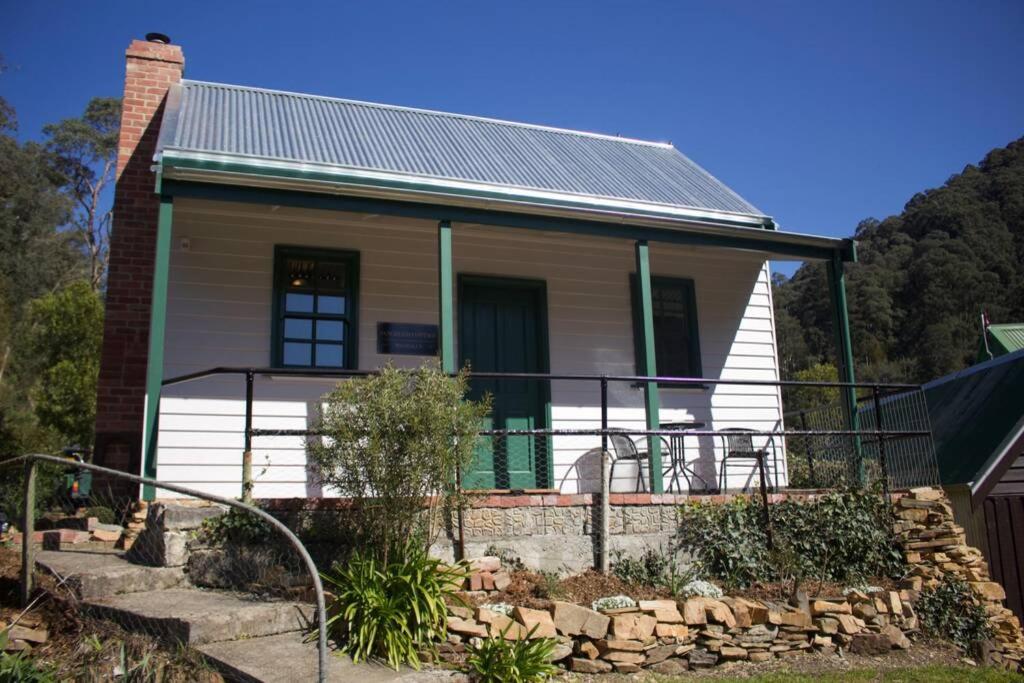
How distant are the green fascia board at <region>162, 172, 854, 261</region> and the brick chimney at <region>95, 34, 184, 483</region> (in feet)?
6.01

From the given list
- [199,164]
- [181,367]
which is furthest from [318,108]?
[181,367]

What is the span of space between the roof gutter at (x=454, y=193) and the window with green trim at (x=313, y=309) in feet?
3.15

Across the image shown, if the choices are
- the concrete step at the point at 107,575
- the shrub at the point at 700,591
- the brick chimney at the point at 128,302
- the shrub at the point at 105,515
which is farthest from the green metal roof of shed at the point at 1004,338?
the concrete step at the point at 107,575

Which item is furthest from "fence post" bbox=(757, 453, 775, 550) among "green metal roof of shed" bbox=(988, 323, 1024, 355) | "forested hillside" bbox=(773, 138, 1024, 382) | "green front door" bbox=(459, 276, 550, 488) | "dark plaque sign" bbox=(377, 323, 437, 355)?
"forested hillside" bbox=(773, 138, 1024, 382)

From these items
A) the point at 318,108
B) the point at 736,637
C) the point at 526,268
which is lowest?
the point at 736,637

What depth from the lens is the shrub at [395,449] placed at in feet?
19.2

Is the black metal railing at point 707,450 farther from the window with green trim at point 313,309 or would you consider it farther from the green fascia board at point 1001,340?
the green fascia board at point 1001,340

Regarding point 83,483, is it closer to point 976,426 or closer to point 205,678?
point 205,678

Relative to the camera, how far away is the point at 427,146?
10883 mm

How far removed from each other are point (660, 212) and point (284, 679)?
23.0ft

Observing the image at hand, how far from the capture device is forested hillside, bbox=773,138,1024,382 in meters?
32.6

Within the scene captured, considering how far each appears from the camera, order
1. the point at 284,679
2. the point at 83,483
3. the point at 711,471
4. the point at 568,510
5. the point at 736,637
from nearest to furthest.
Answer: the point at 284,679 < the point at 736,637 < the point at 568,510 < the point at 711,471 < the point at 83,483

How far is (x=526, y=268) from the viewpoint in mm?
10211

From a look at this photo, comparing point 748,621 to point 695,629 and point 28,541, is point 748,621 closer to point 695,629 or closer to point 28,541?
point 695,629
